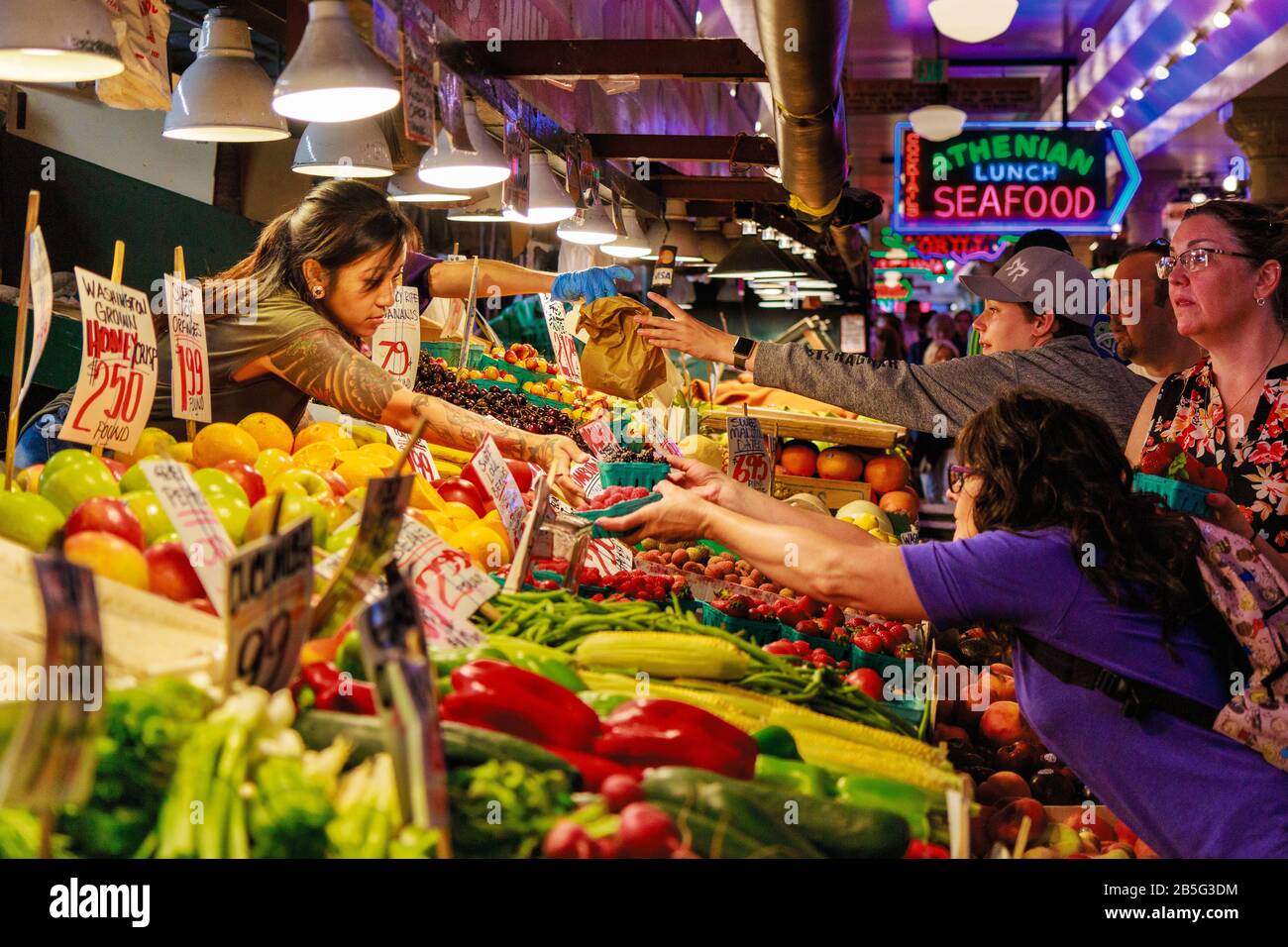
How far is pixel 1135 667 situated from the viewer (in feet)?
8.30

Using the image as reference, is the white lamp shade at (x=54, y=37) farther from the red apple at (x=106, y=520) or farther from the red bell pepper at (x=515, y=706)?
the red bell pepper at (x=515, y=706)

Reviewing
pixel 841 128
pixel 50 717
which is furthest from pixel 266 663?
pixel 841 128

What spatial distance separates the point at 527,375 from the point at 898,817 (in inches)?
198

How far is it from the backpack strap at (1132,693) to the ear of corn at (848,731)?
0.33 meters

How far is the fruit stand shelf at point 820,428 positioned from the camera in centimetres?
728

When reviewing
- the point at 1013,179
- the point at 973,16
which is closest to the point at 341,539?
the point at 973,16

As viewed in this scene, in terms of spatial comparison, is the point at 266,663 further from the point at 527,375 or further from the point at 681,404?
the point at 681,404

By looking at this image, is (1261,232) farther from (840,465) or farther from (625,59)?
(840,465)

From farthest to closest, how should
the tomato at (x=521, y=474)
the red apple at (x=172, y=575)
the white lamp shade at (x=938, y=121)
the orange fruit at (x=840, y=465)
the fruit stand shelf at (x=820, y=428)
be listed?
the white lamp shade at (x=938, y=121) < the orange fruit at (x=840, y=465) < the fruit stand shelf at (x=820, y=428) < the tomato at (x=521, y=474) < the red apple at (x=172, y=575)

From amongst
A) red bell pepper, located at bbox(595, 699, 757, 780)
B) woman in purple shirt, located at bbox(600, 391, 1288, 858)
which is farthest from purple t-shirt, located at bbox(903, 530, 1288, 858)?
red bell pepper, located at bbox(595, 699, 757, 780)

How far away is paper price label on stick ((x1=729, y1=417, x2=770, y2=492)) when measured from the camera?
17.2ft

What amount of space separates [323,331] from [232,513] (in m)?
1.94

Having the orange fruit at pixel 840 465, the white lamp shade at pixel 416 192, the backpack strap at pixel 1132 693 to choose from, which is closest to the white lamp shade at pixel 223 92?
the white lamp shade at pixel 416 192

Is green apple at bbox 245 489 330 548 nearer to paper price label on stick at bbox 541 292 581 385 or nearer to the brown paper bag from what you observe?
the brown paper bag
